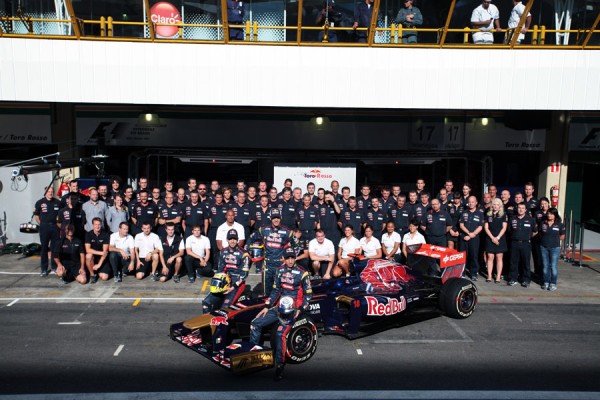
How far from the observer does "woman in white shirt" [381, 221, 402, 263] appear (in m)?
12.3

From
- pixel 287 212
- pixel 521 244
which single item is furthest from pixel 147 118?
pixel 521 244

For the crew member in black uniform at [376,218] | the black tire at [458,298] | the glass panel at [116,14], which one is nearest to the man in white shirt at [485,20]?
the crew member in black uniform at [376,218]

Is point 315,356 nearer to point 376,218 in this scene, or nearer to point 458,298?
point 458,298

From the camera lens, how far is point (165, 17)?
47.8ft

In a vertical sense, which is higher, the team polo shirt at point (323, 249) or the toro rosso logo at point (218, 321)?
the team polo shirt at point (323, 249)

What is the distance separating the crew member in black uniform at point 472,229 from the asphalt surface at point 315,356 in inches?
57.6

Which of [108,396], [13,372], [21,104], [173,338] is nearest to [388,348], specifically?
[173,338]

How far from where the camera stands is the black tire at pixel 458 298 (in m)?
9.62

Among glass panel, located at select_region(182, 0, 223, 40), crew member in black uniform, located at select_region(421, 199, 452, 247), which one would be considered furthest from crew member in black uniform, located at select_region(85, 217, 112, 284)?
crew member in black uniform, located at select_region(421, 199, 452, 247)

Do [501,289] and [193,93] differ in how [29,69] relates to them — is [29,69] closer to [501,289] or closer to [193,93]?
[193,93]

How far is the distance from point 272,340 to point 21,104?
12.4 metres

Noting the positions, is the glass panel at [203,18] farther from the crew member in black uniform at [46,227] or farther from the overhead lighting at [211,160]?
the crew member in black uniform at [46,227]

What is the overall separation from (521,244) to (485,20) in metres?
6.14

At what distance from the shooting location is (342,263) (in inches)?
472
